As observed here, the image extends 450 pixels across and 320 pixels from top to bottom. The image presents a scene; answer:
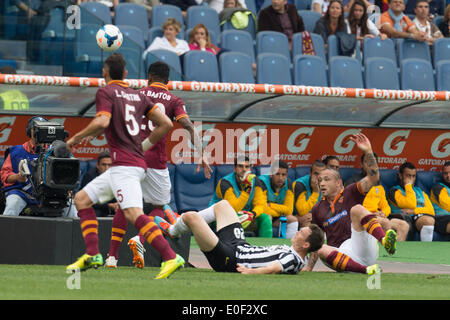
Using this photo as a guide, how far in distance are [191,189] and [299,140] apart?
2163mm

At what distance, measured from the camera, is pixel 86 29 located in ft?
43.3

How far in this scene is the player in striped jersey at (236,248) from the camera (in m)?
8.60

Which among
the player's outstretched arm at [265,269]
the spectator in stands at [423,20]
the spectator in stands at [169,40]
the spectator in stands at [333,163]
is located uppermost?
the spectator in stands at [423,20]

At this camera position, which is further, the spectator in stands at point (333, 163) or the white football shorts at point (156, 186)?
the spectator in stands at point (333, 163)

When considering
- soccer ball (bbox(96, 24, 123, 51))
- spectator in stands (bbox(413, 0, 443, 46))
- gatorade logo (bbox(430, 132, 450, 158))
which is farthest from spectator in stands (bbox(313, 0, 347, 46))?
soccer ball (bbox(96, 24, 123, 51))

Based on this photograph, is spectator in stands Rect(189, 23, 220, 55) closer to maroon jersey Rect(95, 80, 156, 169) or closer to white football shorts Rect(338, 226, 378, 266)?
white football shorts Rect(338, 226, 378, 266)

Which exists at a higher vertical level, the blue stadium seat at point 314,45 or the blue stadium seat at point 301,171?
the blue stadium seat at point 314,45

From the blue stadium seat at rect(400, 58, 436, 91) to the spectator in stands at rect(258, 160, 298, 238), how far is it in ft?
12.1

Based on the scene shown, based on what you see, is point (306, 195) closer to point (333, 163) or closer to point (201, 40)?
point (333, 163)

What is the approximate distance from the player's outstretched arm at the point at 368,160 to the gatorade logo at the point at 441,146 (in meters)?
7.38

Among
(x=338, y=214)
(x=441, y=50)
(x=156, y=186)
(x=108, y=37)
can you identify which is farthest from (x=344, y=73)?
(x=156, y=186)

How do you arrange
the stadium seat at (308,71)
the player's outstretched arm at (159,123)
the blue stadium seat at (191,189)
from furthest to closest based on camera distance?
1. the stadium seat at (308,71)
2. the blue stadium seat at (191,189)
3. the player's outstretched arm at (159,123)

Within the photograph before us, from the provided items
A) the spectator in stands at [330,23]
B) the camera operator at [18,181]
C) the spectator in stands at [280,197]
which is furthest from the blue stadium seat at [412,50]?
the camera operator at [18,181]

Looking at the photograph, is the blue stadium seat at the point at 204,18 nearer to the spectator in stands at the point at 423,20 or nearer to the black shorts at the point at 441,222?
the spectator in stands at the point at 423,20
